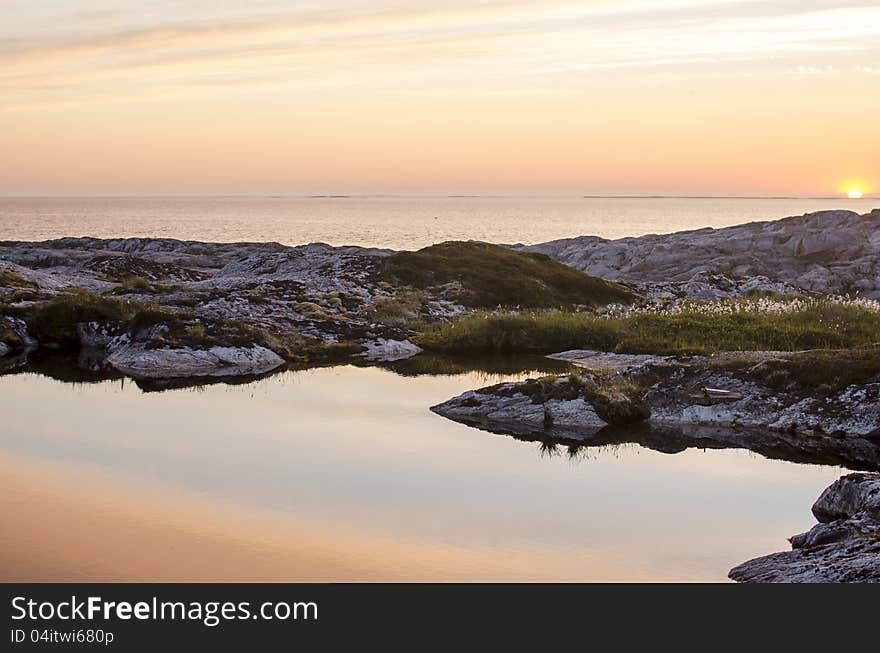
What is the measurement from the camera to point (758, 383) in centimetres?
3616

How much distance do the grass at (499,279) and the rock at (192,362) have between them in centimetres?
2188

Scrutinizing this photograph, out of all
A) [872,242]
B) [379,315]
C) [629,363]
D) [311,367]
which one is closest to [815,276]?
[872,242]

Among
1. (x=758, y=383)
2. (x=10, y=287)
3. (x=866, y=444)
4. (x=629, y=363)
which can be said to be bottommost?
(x=866, y=444)

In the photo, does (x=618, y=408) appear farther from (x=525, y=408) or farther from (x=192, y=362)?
(x=192, y=362)

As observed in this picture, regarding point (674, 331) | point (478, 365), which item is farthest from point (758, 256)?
point (478, 365)

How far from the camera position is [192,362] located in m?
46.1

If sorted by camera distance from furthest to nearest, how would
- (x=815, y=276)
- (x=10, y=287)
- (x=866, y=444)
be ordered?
(x=815, y=276)
(x=10, y=287)
(x=866, y=444)

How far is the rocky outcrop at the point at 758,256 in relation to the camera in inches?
3398

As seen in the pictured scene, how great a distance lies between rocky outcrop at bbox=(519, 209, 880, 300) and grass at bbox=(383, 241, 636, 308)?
326 inches

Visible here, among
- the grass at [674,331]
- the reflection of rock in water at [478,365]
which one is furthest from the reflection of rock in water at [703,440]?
the grass at [674,331]

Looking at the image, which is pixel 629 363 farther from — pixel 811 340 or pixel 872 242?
pixel 872 242

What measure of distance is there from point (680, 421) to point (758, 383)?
335cm

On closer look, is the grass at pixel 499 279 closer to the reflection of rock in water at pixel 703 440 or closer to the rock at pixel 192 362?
the rock at pixel 192 362

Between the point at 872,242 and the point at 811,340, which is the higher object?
the point at 872,242
